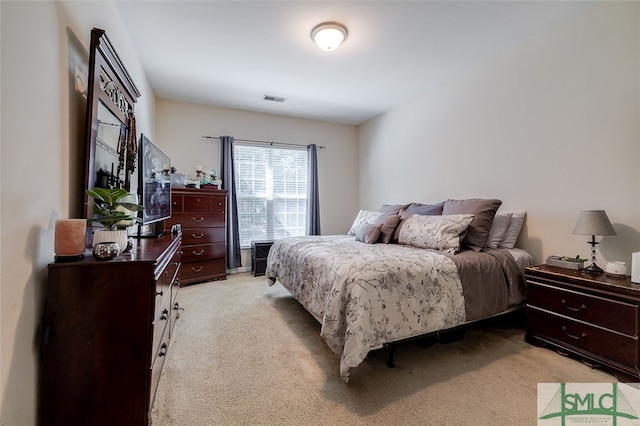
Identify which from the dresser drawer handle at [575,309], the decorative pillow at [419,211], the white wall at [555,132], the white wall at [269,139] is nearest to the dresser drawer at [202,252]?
the white wall at [269,139]

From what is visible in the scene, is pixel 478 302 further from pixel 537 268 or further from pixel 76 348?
pixel 76 348

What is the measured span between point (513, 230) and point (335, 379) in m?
2.18

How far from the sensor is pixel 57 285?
1.10m

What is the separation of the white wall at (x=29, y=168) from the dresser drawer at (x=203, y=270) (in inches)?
93.1

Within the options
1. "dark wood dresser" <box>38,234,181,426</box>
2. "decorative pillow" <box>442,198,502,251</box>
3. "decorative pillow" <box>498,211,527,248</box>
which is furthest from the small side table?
"decorative pillow" <box>498,211,527,248</box>

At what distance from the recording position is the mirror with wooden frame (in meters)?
1.45

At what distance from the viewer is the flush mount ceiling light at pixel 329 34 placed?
230cm

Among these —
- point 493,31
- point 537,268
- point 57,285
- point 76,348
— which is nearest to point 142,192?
point 57,285

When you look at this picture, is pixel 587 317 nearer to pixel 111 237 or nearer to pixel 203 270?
pixel 111 237

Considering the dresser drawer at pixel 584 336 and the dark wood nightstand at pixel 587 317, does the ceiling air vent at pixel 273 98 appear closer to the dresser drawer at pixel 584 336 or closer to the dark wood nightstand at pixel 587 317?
the dark wood nightstand at pixel 587 317

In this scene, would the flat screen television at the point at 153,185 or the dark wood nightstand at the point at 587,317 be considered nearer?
the dark wood nightstand at the point at 587,317

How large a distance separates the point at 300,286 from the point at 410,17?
7.98ft

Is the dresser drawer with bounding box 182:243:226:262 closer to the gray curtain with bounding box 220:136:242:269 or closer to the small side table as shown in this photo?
the gray curtain with bounding box 220:136:242:269

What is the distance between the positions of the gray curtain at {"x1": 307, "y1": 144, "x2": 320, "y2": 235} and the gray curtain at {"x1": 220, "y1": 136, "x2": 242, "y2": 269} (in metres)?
1.25
